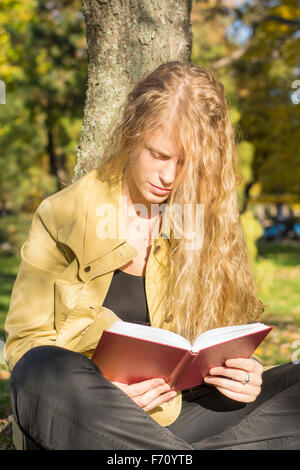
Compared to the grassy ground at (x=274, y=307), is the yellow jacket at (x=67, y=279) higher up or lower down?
higher up

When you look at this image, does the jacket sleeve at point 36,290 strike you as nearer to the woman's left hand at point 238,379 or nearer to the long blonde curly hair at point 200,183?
the long blonde curly hair at point 200,183

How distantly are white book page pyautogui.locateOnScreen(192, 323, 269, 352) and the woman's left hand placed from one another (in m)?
0.16

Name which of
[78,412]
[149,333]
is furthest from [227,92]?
[78,412]

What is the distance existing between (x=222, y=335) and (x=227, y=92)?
581 inches

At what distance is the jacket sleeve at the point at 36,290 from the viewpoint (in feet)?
6.43

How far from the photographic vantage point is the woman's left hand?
6.42ft

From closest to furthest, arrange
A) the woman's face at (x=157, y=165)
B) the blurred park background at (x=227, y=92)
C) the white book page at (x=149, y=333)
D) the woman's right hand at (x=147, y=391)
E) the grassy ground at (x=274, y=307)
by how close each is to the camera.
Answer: the white book page at (x=149, y=333), the woman's right hand at (x=147, y=391), the woman's face at (x=157, y=165), the grassy ground at (x=274, y=307), the blurred park background at (x=227, y=92)

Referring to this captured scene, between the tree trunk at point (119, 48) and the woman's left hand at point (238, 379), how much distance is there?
1.34 m

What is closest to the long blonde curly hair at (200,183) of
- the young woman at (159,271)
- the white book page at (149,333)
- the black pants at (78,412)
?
the young woman at (159,271)

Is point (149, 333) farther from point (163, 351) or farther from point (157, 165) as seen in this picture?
point (157, 165)

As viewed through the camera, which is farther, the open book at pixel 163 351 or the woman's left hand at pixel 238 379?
the woman's left hand at pixel 238 379

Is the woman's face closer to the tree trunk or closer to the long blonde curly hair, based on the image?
the long blonde curly hair
